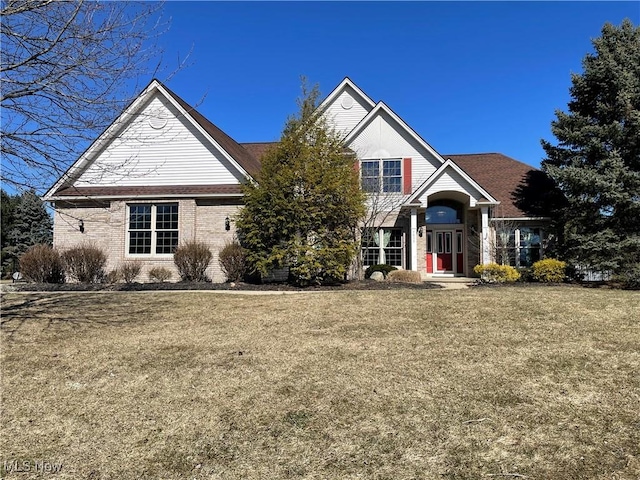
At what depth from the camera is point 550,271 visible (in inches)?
595

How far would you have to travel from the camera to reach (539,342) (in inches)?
276

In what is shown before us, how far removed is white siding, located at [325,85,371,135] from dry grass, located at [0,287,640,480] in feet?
50.5

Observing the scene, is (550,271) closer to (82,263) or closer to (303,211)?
(303,211)

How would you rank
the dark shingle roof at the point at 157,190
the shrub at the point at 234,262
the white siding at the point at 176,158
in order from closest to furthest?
the shrub at the point at 234,262
the dark shingle roof at the point at 157,190
the white siding at the point at 176,158

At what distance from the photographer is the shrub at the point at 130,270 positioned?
16375mm

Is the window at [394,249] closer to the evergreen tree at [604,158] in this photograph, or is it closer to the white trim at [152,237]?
the evergreen tree at [604,158]

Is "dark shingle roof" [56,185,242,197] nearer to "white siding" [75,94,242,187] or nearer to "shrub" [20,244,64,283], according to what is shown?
"white siding" [75,94,242,187]

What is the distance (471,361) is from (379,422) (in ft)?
7.53

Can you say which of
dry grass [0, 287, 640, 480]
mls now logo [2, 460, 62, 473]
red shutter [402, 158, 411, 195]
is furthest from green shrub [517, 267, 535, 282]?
mls now logo [2, 460, 62, 473]

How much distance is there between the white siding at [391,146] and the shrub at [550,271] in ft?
21.0

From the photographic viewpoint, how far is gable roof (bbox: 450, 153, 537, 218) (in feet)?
64.3

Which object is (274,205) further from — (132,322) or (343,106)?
(343,106)

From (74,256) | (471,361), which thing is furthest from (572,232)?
(74,256)

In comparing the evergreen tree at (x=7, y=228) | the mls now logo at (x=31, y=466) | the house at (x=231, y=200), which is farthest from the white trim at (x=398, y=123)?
the evergreen tree at (x=7, y=228)
